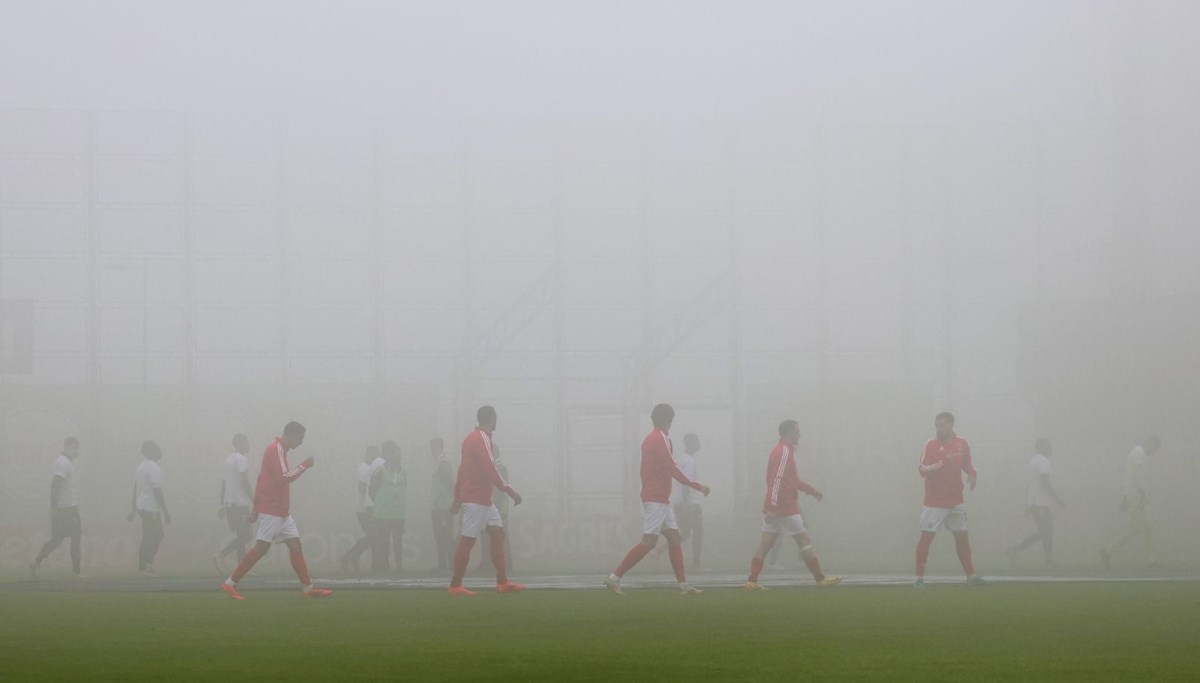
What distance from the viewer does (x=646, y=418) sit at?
133ft

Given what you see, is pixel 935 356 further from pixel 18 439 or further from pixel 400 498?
pixel 18 439

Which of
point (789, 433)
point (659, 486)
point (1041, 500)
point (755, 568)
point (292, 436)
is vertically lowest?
point (755, 568)

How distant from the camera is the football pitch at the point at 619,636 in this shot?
959cm

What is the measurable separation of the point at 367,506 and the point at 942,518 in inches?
512

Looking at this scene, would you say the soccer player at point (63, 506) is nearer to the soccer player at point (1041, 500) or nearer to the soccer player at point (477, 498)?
the soccer player at point (477, 498)

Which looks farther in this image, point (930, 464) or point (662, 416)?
point (930, 464)

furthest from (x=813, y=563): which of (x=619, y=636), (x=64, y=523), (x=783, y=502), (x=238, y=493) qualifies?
(x=64, y=523)

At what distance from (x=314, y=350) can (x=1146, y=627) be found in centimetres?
2960

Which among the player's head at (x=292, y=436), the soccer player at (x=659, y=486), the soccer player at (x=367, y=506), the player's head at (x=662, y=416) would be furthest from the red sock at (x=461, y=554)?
the soccer player at (x=367, y=506)

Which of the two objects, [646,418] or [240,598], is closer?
[240,598]

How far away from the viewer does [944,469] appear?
20031 millimetres

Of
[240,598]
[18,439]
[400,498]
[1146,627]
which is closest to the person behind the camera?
[1146,627]

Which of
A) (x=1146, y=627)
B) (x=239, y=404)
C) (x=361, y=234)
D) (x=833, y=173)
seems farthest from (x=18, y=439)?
(x=1146, y=627)

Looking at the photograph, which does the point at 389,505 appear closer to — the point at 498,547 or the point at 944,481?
the point at 498,547
